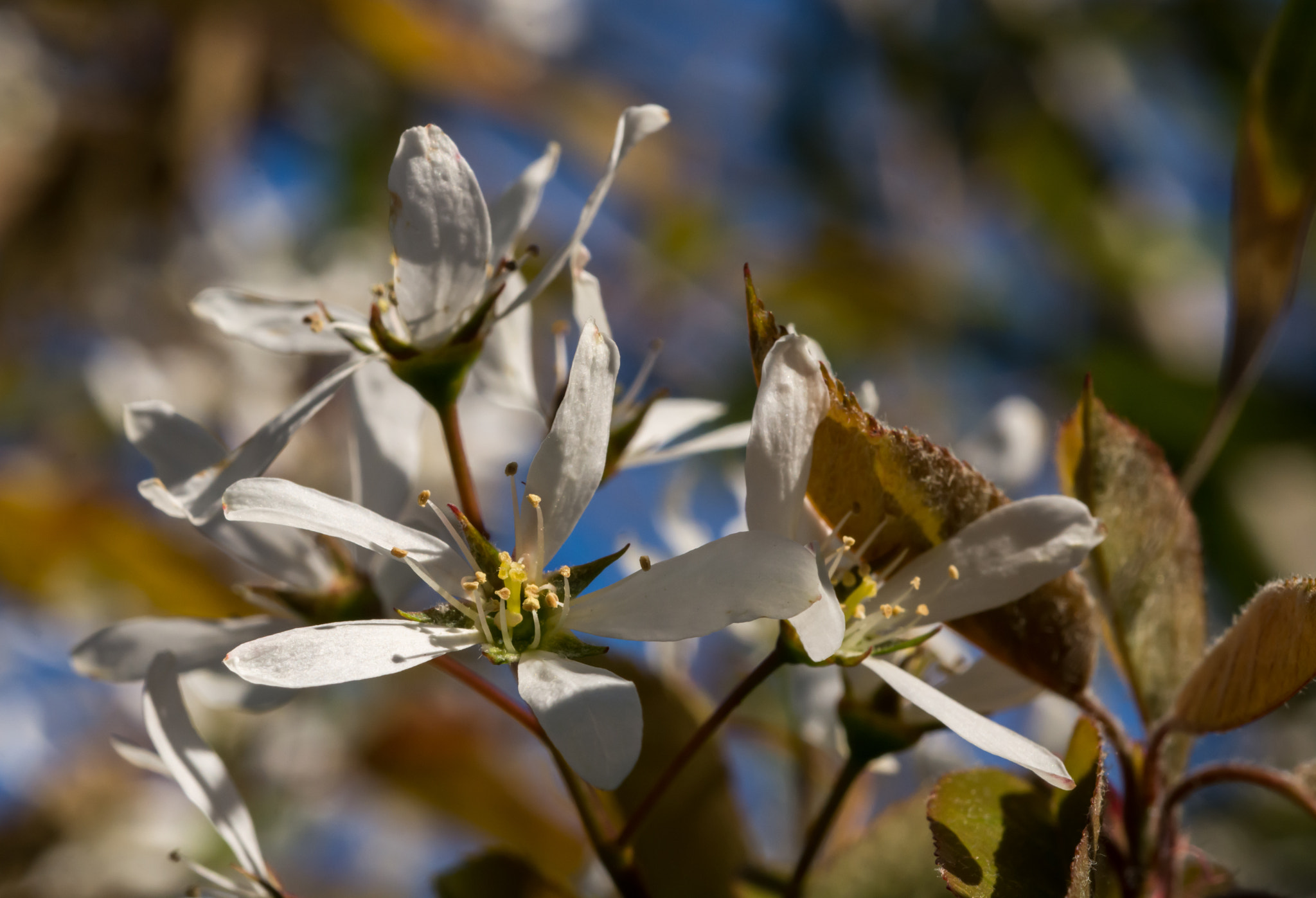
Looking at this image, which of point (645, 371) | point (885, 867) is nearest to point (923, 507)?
point (885, 867)

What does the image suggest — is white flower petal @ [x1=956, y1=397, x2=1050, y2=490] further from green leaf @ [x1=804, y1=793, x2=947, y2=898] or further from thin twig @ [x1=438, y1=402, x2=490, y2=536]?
thin twig @ [x1=438, y1=402, x2=490, y2=536]

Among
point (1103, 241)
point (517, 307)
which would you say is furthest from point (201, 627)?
point (1103, 241)

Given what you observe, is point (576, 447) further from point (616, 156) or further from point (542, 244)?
point (542, 244)

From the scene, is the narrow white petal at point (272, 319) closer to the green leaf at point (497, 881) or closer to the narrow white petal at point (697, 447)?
the narrow white petal at point (697, 447)

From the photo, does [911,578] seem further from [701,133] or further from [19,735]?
[701,133]

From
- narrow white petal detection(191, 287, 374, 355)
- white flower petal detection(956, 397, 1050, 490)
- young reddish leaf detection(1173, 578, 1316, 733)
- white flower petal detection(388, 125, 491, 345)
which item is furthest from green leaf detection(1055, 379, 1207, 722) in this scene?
narrow white petal detection(191, 287, 374, 355)

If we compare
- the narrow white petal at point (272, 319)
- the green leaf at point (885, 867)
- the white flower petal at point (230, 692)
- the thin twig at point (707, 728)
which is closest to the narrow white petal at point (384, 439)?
the narrow white petal at point (272, 319)

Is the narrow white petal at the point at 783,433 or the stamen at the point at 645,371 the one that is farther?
the stamen at the point at 645,371
